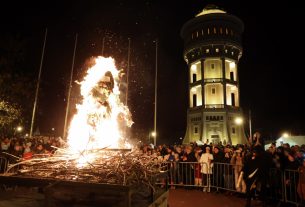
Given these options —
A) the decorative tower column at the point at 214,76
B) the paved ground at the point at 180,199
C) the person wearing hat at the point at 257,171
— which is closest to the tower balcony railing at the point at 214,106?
the decorative tower column at the point at 214,76

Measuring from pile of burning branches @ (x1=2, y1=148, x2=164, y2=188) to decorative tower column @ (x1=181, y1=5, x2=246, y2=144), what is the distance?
50.0 meters

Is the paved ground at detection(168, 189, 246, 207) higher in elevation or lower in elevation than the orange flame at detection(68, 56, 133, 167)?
lower

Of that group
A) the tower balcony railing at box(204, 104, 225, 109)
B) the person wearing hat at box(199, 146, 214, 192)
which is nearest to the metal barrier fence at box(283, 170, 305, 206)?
the person wearing hat at box(199, 146, 214, 192)

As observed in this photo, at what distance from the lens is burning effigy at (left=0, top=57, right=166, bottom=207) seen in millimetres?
5621

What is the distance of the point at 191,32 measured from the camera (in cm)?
6494

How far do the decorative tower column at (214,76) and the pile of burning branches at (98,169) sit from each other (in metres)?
50.0

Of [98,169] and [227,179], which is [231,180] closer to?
[227,179]

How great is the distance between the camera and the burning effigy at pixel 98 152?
5.62 meters

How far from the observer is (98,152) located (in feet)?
22.5

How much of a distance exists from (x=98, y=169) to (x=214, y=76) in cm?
5708

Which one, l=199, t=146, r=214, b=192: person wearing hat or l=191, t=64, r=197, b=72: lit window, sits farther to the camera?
l=191, t=64, r=197, b=72: lit window

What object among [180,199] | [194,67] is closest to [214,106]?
[194,67]

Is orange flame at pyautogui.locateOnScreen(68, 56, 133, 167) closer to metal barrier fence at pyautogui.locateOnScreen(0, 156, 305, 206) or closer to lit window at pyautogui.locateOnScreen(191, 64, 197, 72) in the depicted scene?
metal barrier fence at pyautogui.locateOnScreen(0, 156, 305, 206)

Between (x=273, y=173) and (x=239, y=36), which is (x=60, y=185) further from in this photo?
(x=239, y=36)
